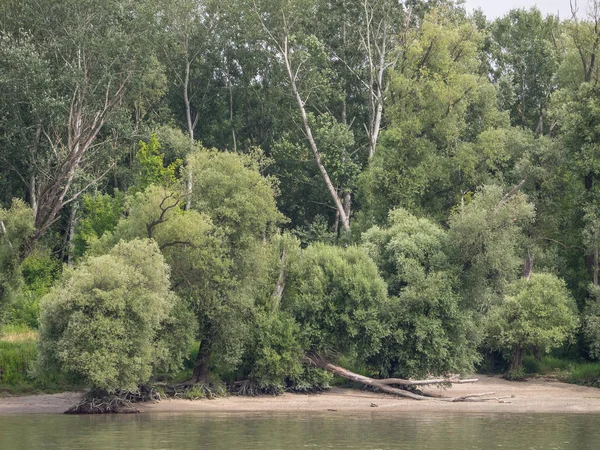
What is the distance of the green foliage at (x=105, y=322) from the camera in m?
42.0

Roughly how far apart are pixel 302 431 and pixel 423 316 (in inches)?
607

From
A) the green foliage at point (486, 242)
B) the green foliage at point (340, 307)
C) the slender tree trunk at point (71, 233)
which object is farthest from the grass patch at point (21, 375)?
the green foliage at point (486, 242)

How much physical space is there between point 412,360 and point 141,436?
1937cm

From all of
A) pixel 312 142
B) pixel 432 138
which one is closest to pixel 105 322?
pixel 432 138

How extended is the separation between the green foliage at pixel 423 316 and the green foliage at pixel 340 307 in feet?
4.20

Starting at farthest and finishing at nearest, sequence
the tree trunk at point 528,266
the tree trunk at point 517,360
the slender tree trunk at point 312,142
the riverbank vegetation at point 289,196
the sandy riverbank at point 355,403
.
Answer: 1. the slender tree trunk at point 312,142
2. the tree trunk at point 528,266
3. the tree trunk at point 517,360
4. the riverbank vegetation at point 289,196
5. the sandy riverbank at point 355,403

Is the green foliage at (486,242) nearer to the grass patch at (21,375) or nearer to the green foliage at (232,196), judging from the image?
the green foliage at (232,196)

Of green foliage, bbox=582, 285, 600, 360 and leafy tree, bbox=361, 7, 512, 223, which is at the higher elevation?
leafy tree, bbox=361, 7, 512, 223

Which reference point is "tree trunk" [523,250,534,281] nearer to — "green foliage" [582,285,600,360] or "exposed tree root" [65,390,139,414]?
"green foliage" [582,285,600,360]

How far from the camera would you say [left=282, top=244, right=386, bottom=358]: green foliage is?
168 feet

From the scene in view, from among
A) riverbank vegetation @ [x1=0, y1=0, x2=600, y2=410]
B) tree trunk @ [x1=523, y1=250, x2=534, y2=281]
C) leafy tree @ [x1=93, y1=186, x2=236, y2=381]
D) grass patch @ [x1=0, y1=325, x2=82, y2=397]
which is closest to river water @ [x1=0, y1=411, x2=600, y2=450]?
riverbank vegetation @ [x1=0, y1=0, x2=600, y2=410]

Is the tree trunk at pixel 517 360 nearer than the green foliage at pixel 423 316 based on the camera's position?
No

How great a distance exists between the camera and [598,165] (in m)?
57.6

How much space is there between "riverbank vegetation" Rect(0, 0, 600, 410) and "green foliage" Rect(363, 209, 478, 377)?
118 millimetres
